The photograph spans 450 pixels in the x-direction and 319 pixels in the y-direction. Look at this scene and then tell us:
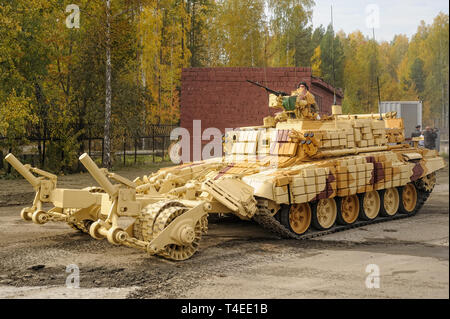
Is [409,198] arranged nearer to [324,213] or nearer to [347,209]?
[347,209]

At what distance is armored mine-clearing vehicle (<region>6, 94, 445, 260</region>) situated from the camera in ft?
28.4

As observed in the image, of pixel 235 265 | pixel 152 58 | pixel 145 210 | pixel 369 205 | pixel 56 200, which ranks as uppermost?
pixel 152 58

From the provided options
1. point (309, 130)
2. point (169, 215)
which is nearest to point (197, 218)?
point (169, 215)

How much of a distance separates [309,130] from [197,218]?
387cm

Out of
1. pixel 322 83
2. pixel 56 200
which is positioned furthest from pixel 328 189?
pixel 322 83

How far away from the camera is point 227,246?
10117 mm

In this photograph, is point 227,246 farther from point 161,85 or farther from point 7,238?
point 161,85

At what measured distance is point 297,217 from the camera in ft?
36.3

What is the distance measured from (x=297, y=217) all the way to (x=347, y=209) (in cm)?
172

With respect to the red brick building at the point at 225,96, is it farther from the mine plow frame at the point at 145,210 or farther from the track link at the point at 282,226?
the mine plow frame at the point at 145,210

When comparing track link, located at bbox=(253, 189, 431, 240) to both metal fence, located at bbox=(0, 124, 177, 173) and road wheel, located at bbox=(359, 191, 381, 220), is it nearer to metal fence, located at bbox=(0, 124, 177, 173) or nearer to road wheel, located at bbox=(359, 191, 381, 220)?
road wheel, located at bbox=(359, 191, 381, 220)

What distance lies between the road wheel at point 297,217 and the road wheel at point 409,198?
12.0ft

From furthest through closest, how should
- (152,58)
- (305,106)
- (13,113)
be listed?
1. (152,58)
2. (13,113)
3. (305,106)

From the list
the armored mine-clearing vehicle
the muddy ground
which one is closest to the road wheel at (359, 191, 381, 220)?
the armored mine-clearing vehicle
